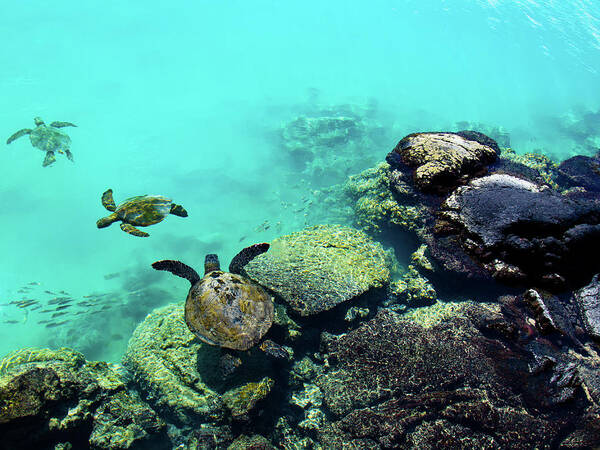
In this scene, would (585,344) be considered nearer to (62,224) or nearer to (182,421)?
(182,421)

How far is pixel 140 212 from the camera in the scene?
5.59m

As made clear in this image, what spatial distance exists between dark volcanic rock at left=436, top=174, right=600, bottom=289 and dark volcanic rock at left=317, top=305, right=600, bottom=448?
2024 millimetres

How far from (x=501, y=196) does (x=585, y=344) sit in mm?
3663

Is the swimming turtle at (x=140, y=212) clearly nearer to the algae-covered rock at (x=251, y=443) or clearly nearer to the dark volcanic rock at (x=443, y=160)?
the algae-covered rock at (x=251, y=443)

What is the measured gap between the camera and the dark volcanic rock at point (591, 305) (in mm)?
2990

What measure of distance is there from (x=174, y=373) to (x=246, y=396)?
6.22 feet

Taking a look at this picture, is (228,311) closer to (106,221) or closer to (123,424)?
(123,424)

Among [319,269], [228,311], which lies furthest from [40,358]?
[319,269]

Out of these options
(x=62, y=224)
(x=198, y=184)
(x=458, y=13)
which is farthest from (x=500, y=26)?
(x=62, y=224)

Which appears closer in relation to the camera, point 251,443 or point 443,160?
point 443,160

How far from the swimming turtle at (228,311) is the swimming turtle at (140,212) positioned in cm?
108

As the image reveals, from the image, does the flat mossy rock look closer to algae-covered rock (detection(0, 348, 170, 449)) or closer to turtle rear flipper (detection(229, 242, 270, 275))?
turtle rear flipper (detection(229, 242, 270, 275))

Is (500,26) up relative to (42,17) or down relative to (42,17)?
up

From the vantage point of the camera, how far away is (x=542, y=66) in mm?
57188
